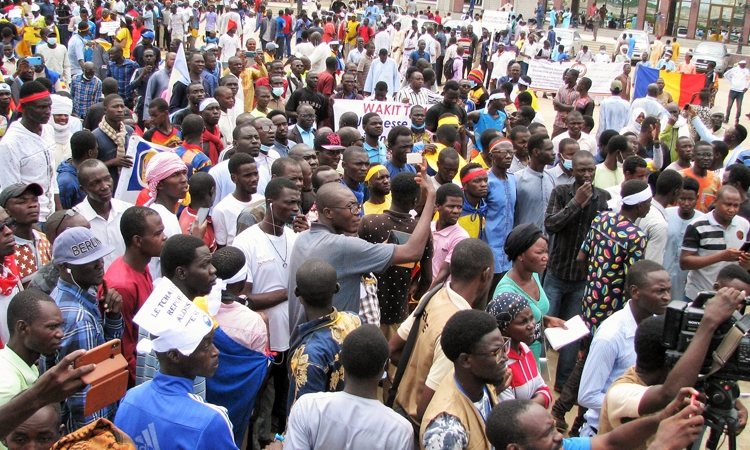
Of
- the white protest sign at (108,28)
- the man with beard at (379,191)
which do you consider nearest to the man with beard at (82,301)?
the man with beard at (379,191)

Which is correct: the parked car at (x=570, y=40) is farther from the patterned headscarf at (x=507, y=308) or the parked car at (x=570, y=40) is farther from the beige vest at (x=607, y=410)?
the beige vest at (x=607, y=410)

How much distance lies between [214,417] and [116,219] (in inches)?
111

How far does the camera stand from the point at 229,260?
4.38 meters

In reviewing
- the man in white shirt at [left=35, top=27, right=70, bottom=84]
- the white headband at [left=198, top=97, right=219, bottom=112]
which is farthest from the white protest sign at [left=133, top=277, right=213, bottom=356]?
the man in white shirt at [left=35, top=27, right=70, bottom=84]

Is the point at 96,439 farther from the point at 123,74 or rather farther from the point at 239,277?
the point at 123,74

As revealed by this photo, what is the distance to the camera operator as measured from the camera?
10.2 feet

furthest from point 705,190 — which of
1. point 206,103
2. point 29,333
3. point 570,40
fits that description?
point 570,40

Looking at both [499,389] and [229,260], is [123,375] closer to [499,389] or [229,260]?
[229,260]

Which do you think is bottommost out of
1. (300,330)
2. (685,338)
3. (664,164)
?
(664,164)

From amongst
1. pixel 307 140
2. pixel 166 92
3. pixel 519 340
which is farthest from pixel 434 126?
pixel 519 340

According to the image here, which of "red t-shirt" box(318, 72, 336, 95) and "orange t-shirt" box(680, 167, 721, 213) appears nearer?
"orange t-shirt" box(680, 167, 721, 213)

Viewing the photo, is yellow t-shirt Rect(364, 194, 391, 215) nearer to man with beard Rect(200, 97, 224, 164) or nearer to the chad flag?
man with beard Rect(200, 97, 224, 164)

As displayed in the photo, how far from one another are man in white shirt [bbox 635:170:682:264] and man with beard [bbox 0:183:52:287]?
4832 millimetres

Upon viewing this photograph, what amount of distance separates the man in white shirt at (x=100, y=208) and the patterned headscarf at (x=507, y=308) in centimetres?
294
